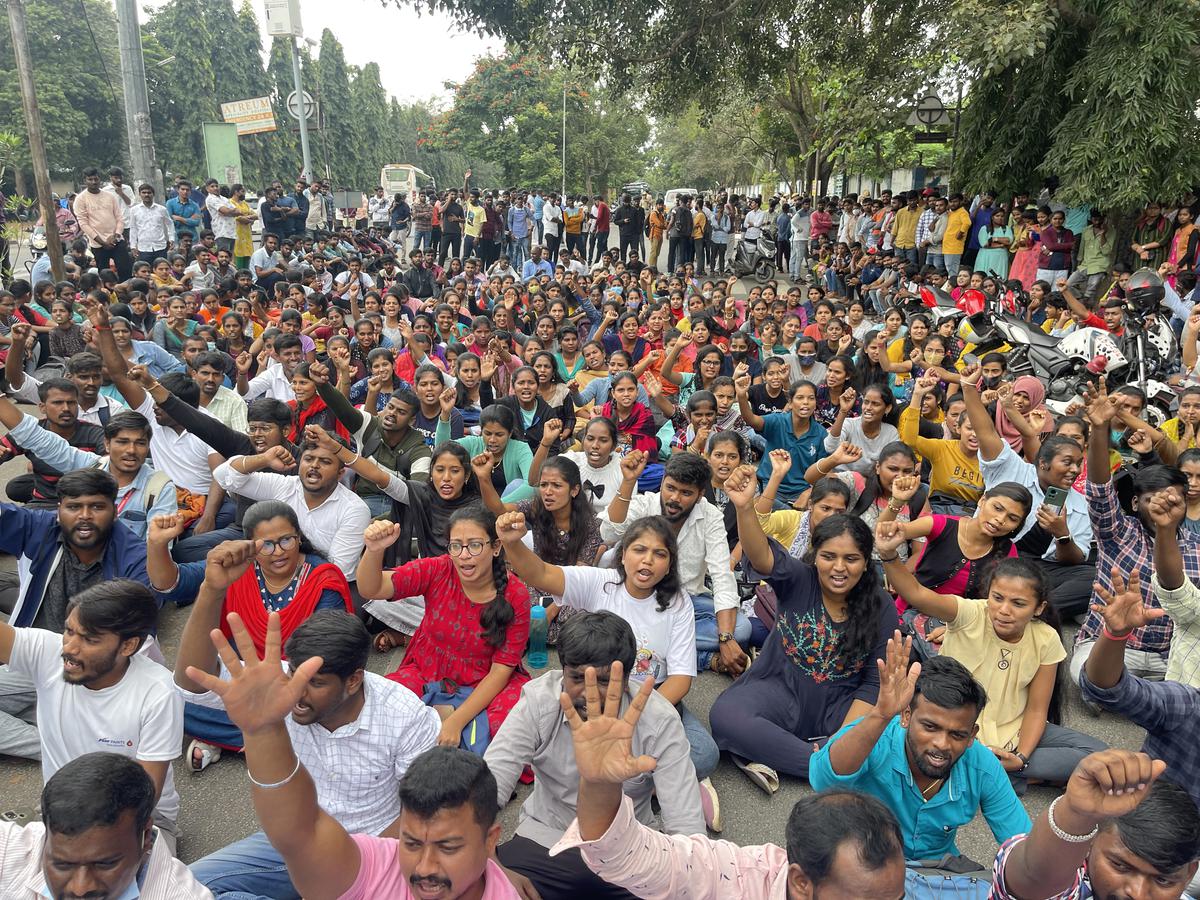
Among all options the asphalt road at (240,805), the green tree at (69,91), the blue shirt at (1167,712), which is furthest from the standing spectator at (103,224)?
the green tree at (69,91)

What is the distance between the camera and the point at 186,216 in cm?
1291

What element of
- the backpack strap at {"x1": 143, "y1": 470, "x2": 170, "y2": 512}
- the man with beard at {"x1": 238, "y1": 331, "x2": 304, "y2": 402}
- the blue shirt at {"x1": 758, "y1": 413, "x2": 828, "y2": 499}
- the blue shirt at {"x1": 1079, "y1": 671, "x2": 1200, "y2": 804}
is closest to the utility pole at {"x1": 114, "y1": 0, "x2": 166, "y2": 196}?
the man with beard at {"x1": 238, "y1": 331, "x2": 304, "y2": 402}

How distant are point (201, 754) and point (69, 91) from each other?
38846mm

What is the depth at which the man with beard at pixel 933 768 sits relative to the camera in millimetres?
2336

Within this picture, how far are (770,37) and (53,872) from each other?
1439cm

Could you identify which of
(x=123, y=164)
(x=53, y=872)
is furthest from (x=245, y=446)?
(x=123, y=164)

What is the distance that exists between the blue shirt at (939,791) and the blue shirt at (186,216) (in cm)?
1305

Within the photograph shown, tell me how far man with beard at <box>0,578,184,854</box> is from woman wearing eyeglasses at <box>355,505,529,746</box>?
0.79 m

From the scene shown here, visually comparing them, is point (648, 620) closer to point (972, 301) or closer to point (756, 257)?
point (972, 301)

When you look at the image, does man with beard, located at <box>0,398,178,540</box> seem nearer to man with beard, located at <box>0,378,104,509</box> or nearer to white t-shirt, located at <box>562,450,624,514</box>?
man with beard, located at <box>0,378,104,509</box>

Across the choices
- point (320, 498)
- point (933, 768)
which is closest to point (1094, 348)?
point (933, 768)

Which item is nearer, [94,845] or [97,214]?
[94,845]

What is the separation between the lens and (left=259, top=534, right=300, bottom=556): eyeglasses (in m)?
3.22

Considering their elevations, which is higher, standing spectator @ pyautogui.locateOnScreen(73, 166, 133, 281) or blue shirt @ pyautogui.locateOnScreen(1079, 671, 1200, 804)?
standing spectator @ pyautogui.locateOnScreen(73, 166, 133, 281)
